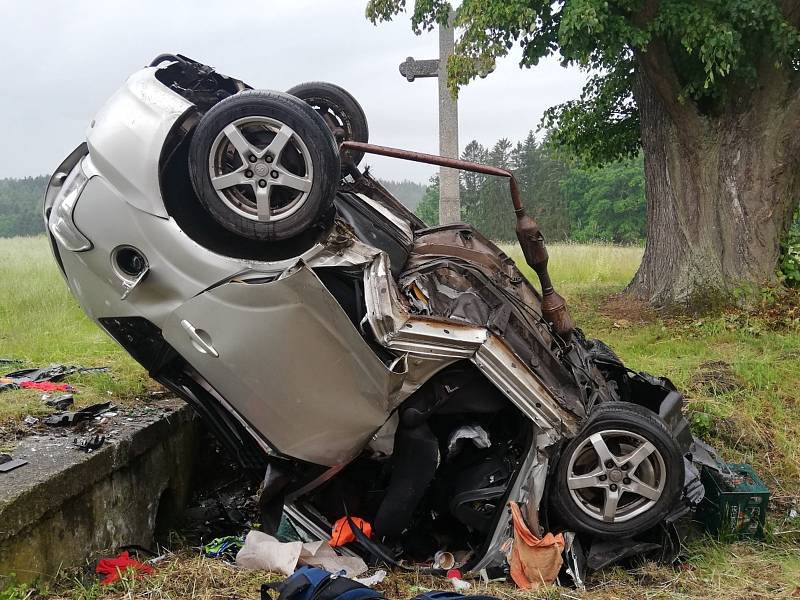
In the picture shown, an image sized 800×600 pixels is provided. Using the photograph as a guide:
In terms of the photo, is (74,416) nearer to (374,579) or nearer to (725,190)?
(374,579)

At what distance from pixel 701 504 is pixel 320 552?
210cm

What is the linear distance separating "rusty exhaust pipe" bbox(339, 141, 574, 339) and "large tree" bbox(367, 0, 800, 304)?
12.0ft

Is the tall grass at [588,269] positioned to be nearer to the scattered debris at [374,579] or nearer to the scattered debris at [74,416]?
the scattered debris at [74,416]

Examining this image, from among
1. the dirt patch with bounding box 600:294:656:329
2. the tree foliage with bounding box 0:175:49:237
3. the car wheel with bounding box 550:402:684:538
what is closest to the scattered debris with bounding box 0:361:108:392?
the car wheel with bounding box 550:402:684:538

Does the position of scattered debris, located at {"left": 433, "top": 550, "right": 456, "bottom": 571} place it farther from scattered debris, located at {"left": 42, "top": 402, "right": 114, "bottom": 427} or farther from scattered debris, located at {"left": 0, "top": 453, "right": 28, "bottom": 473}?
scattered debris, located at {"left": 42, "top": 402, "right": 114, "bottom": 427}

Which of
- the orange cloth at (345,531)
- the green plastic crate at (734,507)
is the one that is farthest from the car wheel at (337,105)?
the green plastic crate at (734,507)

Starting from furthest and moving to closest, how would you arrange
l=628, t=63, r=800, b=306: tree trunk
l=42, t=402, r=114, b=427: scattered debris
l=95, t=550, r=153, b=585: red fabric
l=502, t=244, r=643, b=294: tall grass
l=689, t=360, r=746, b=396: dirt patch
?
l=502, t=244, r=643, b=294: tall grass
l=628, t=63, r=800, b=306: tree trunk
l=689, t=360, r=746, b=396: dirt patch
l=42, t=402, r=114, b=427: scattered debris
l=95, t=550, r=153, b=585: red fabric

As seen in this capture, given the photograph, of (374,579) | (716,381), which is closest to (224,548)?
(374,579)

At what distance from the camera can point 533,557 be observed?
3.00 m

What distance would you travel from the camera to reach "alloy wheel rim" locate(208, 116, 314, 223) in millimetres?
2795

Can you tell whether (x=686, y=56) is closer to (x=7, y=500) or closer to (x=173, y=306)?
(x=173, y=306)

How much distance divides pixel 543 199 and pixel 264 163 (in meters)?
47.3

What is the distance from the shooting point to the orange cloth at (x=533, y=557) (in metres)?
2.99

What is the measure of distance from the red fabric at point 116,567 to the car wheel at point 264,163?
1560 millimetres
